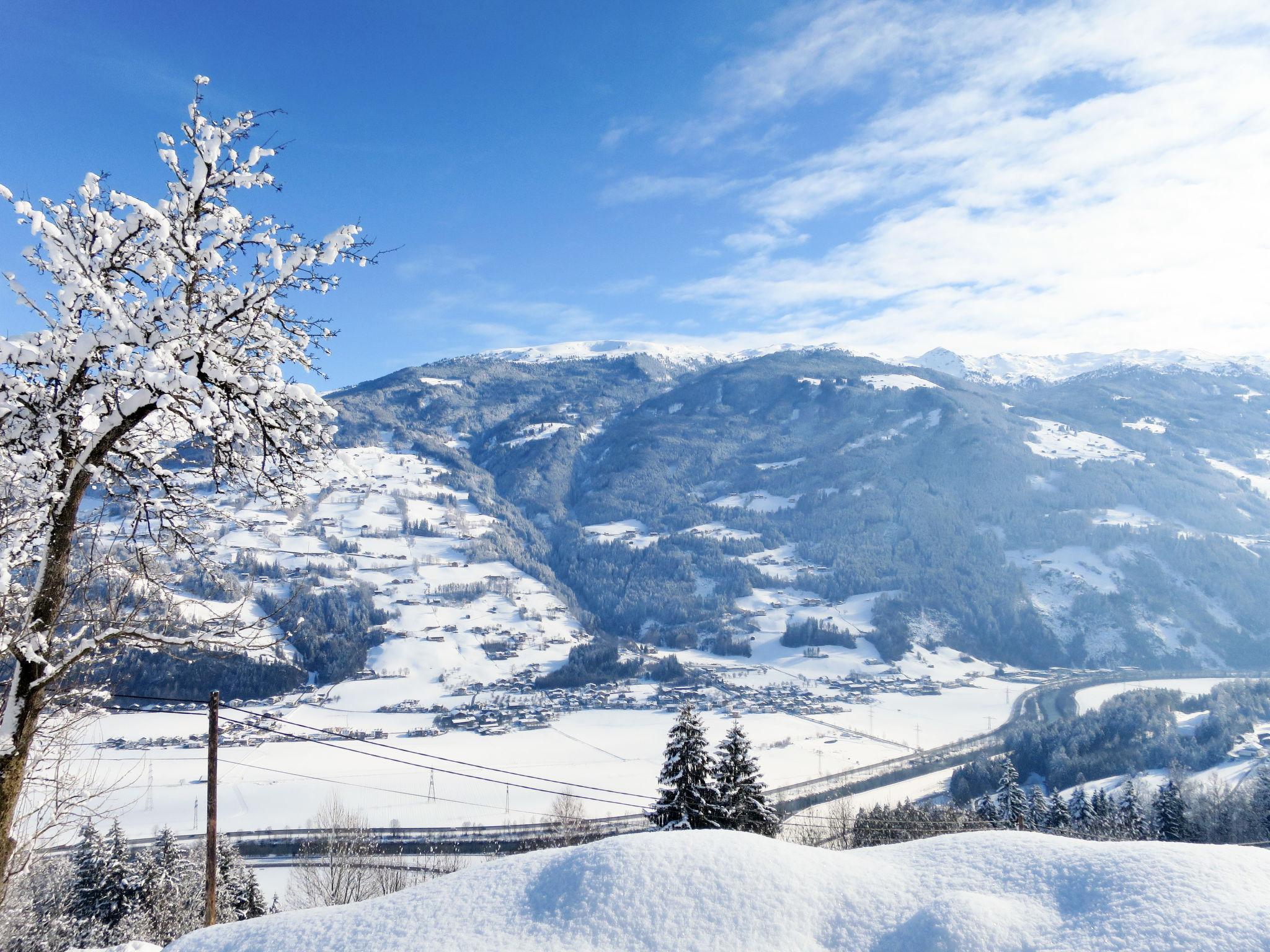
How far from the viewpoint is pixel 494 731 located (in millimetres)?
94438

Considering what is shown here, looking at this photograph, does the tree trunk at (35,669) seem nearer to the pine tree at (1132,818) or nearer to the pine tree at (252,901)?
the pine tree at (252,901)

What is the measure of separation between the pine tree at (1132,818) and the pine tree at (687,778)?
33.5m

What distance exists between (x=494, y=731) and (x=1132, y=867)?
97693 mm

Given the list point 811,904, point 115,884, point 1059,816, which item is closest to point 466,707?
point 115,884

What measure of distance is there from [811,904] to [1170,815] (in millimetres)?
51689

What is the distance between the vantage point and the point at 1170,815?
138 ft

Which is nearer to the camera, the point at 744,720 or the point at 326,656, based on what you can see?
the point at 744,720

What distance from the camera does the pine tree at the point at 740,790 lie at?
25.0 m

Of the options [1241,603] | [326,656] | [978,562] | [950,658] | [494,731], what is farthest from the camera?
[978,562]

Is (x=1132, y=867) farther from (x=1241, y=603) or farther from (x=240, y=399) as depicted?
(x=1241, y=603)

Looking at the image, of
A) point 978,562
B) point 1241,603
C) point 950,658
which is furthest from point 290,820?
point 1241,603

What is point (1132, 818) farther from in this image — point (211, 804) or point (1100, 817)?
point (211, 804)

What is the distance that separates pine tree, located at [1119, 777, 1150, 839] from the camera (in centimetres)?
4194

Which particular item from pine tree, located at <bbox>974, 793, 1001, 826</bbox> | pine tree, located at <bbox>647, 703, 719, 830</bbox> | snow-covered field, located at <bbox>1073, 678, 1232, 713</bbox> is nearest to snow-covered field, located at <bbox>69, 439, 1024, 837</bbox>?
snow-covered field, located at <bbox>1073, 678, 1232, 713</bbox>
